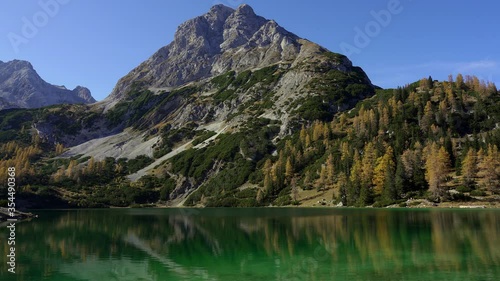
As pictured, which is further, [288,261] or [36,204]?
[36,204]

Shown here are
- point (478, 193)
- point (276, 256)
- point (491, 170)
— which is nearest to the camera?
point (276, 256)

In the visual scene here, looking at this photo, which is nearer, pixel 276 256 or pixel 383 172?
pixel 276 256

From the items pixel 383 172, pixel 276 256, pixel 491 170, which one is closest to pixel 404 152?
pixel 383 172

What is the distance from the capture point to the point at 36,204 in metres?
176

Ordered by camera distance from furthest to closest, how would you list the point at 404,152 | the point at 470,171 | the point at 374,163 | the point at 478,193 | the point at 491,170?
the point at 404,152 < the point at 374,163 < the point at 470,171 < the point at 491,170 < the point at 478,193

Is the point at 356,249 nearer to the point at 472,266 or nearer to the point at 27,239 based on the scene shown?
the point at 472,266

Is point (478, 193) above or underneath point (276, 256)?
above

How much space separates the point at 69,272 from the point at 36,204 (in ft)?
575

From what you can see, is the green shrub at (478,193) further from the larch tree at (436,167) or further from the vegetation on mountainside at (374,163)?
the larch tree at (436,167)

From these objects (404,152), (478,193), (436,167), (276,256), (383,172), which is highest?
(404,152)

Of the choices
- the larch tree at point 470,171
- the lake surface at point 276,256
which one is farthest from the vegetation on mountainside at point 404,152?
the lake surface at point 276,256

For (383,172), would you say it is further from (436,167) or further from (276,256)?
(276,256)

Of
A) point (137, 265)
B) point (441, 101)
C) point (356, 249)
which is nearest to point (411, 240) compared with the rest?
point (356, 249)

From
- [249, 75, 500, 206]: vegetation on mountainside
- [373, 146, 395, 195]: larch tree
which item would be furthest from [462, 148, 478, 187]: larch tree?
[373, 146, 395, 195]: larch tree
